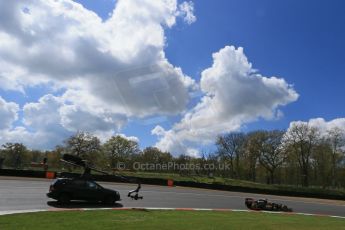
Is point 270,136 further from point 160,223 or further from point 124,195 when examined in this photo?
point 160,223

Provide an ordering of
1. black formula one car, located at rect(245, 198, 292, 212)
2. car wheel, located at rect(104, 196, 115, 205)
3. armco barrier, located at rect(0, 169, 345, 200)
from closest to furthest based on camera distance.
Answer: car wheel, located at rect(104, 196, 115, 205)
black formula one car, located at rect(245, 198, 292, 212)
armco barrier, located at rect(0, 169, 345, 200)

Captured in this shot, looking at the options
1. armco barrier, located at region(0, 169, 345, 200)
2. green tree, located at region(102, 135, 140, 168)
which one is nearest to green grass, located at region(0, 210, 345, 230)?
armco barrier, located at region(0, 169, 345, 200)

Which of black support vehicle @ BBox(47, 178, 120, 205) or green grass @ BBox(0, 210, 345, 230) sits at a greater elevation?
black support vehicle @ BBox(47, 178, 120, 205)

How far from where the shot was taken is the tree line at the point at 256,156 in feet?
331

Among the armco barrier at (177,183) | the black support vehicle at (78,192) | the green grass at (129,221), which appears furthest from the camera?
the armco barrier at (177,183)

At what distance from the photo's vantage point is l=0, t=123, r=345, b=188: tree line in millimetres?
100812

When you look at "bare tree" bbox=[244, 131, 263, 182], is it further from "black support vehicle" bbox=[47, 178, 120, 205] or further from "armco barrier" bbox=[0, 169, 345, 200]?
"black support vehicle" bbox=[47, 178, 120, 205]

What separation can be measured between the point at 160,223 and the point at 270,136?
93945 mm

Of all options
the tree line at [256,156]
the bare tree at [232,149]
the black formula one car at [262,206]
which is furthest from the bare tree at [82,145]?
the black formula one car at [262,206]

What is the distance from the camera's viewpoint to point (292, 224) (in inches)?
795

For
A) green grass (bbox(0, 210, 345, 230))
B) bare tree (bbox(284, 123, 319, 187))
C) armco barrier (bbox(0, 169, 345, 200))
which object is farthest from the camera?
bare tree (bbox(284, 123, 319, 187))

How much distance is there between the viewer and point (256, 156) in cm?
10919

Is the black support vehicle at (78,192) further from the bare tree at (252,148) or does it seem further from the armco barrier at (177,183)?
the bare tree at (252,148)

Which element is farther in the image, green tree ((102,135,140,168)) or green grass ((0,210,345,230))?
green tree ((102,135,140,168))
